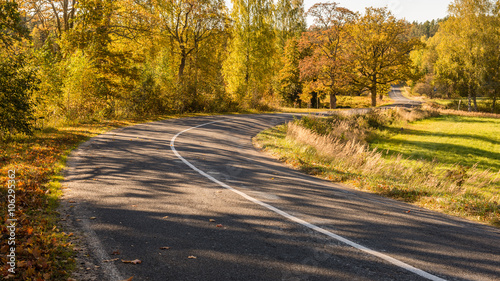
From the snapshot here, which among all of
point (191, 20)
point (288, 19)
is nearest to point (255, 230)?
point (191, 20)

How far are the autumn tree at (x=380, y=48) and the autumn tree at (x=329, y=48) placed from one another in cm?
133

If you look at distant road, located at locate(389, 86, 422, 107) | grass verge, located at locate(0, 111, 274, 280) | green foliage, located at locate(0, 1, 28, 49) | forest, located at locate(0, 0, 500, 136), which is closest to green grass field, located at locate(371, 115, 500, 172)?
distant road, located at locate(389, 86, 422, 107)

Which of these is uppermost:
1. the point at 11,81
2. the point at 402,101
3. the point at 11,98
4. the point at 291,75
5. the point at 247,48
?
the point at 247,48

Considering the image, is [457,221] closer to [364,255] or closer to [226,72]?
[364,255]

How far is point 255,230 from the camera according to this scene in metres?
4.71

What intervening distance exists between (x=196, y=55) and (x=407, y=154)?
21.8 metres

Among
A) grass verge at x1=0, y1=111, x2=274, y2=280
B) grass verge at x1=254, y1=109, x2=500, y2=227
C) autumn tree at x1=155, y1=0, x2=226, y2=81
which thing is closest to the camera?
grass verge at x1=0, y1=111, x2=274, y2=280

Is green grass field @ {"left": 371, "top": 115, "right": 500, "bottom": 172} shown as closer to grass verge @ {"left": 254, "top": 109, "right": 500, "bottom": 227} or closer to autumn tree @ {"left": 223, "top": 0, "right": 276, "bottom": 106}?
grass verge @ {"left": 254, "top": 109, "right": 500, "bottom": 227}

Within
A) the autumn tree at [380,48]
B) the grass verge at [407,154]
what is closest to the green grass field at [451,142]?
the grass verge at [407,154]

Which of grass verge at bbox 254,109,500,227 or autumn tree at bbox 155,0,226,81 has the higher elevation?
autumn tree at bbox 155,0,226,81

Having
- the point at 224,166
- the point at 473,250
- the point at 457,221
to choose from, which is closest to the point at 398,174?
the point at 457,221

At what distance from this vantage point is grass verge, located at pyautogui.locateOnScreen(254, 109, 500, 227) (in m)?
8.17

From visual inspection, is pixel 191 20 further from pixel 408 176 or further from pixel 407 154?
pixel 408 176

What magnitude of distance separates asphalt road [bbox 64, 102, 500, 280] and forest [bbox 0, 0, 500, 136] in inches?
223
